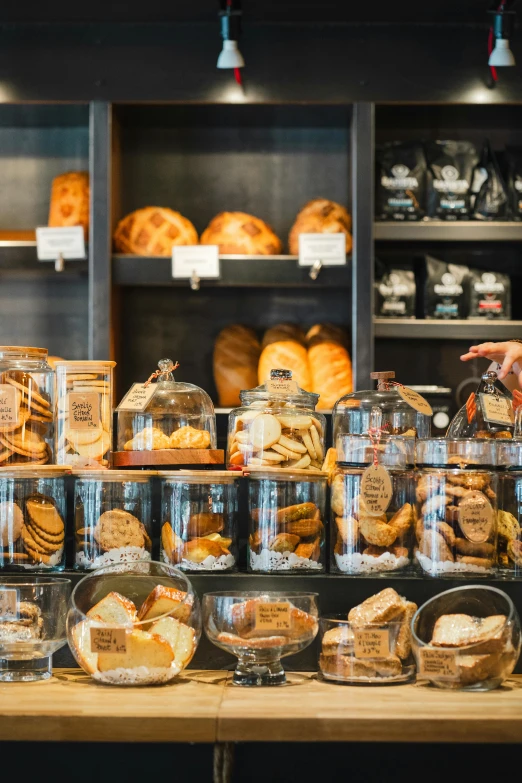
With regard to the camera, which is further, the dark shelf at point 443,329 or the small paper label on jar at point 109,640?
the dark shelf at point 443,329

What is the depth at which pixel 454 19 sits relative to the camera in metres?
2.87

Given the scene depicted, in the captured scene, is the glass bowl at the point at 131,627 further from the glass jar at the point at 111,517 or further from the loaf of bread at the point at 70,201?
the loaf of bread at the point at 70,201

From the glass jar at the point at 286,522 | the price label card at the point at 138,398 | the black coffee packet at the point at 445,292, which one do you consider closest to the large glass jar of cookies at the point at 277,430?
the glass jar at the point at 286,522

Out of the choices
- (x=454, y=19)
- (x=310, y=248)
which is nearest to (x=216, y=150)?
(x=310, y=248)

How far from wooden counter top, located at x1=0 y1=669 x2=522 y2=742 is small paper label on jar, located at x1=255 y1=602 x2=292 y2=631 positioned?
0.32 feet

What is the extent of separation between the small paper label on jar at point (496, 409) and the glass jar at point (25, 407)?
2.35ft

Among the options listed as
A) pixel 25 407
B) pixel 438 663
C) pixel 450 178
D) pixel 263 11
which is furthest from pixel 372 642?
pixel 263 11

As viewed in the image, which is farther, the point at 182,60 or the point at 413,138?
the point at 413,138

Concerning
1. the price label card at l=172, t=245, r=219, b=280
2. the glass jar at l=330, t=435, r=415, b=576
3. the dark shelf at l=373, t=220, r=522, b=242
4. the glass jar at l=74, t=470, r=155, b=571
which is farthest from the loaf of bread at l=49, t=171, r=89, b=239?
the glass jar at l=330, t=435, r=415, b=576

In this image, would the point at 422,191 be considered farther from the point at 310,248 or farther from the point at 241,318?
the point at 241,318

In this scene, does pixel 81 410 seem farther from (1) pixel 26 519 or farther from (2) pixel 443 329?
(2) pixel 443 329

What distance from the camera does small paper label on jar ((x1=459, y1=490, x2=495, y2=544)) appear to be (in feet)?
4.57

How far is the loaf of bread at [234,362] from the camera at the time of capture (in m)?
2.99
